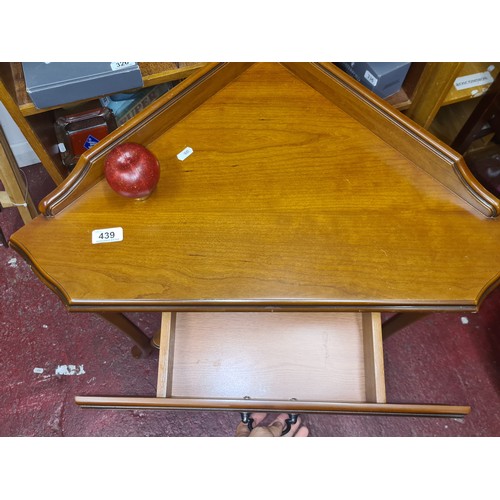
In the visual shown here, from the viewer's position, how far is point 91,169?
1013mm

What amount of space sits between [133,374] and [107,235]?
2.55ft

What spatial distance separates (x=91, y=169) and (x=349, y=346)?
75cm

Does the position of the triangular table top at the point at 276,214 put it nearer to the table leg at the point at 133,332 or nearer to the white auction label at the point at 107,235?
the white auction label at the point at 107,235

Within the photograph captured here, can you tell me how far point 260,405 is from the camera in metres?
0.88

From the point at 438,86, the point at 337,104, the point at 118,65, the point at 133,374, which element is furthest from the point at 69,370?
the point at 438,86

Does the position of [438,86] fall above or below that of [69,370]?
above

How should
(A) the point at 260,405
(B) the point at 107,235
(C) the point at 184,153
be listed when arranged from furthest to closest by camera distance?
(C) the point at 184,153, (B) the point at 107,235, (A) the point at 260,405

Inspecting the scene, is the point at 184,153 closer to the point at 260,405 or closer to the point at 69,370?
the point at 260,405

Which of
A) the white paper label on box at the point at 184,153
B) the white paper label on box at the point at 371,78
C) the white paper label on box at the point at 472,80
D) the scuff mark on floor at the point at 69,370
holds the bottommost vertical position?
the scuff mark on floor at the point at 69,370

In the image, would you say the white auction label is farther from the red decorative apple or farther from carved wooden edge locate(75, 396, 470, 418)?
carved wooden edge locate(75, 396, 470, 418)

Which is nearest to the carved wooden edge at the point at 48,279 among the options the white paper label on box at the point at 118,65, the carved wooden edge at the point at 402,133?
the white paper label on box at the point at 118,65

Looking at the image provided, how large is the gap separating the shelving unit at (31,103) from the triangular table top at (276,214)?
0.70 ft

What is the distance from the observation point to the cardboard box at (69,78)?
1.16 meters

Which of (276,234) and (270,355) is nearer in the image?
(276,234)
